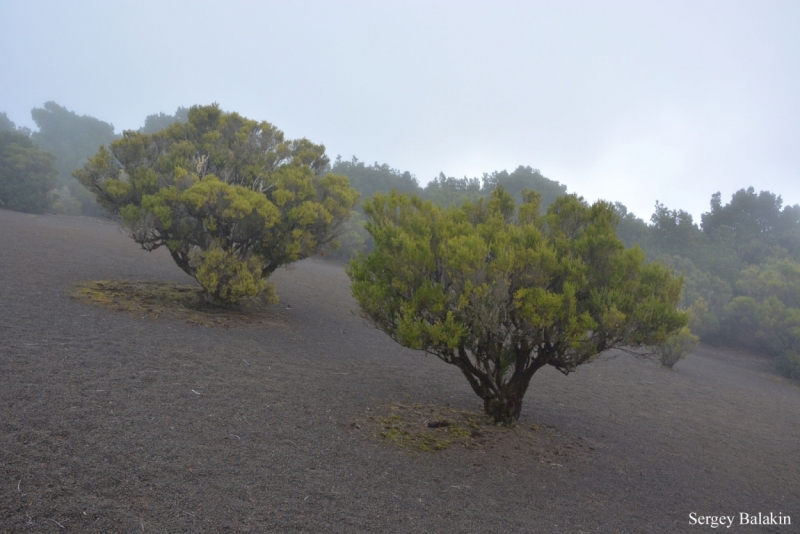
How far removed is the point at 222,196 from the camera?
8984 millimetres

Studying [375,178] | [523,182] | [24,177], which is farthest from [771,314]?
[24,177]

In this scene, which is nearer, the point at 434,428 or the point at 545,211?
the point at 434,428

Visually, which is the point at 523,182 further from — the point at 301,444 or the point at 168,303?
the point at 301,444

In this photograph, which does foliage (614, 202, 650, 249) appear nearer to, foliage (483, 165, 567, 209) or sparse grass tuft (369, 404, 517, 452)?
foliage (483, 165, 567, 209)

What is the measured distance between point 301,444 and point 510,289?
8.02ft

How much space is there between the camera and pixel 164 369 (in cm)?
550

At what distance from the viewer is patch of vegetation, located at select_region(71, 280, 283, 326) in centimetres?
824

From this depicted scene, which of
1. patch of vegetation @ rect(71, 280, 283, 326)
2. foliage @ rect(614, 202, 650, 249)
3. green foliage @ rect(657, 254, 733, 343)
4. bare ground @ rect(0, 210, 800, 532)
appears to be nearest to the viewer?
bare ground @ rect(0, 210, 800, 532)

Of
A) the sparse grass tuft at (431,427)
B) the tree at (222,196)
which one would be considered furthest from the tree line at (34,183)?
the sparse grass tuft at (431,427)

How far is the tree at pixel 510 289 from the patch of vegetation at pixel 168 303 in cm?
447

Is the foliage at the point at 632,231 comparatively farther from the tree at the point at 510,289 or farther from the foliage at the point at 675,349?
the tree at the point at 510,289

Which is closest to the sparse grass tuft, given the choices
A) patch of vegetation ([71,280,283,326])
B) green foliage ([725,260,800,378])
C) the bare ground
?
the bare ground

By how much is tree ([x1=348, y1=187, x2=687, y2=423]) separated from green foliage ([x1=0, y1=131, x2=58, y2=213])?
2593cm

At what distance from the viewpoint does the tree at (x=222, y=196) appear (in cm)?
898
